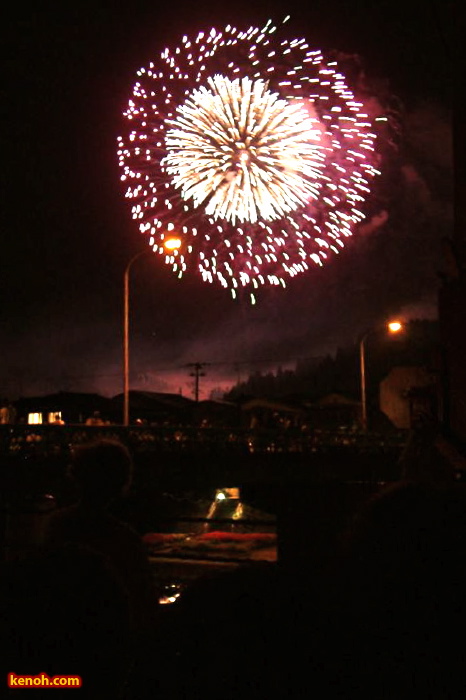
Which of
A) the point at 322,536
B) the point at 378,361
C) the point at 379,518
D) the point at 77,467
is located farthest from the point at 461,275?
the point at 378,361

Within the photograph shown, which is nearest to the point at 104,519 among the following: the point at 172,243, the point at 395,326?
the point at 172,243

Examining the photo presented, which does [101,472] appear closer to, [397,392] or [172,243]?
[172,243]

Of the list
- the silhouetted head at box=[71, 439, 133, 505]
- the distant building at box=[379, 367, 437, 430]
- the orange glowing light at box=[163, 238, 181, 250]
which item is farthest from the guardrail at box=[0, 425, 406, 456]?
the distant building at box=[379, 367, 437, 430]

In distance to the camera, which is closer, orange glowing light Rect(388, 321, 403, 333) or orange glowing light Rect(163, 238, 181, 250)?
orange glowing light Rect(163, 238, 181, 250)

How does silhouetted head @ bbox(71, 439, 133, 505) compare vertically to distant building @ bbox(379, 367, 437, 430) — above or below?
below

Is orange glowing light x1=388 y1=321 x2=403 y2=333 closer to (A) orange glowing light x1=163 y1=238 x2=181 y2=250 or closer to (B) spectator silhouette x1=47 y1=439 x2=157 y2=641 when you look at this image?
(A) orange glowing light x1=163 y1=238 x2=181 y2=250

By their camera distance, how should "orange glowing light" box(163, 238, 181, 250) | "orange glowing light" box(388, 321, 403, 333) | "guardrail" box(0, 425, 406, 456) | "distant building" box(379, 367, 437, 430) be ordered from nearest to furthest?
"orange glowing light" box(163, 238, 181, 250), "guardrail" box(0, 425, 406, 456), "orange glowing light" box(388, 321, 403, 333), "distant building" box(379, 367, 437, 430)

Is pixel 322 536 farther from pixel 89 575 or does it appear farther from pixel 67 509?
pixel 89 575
